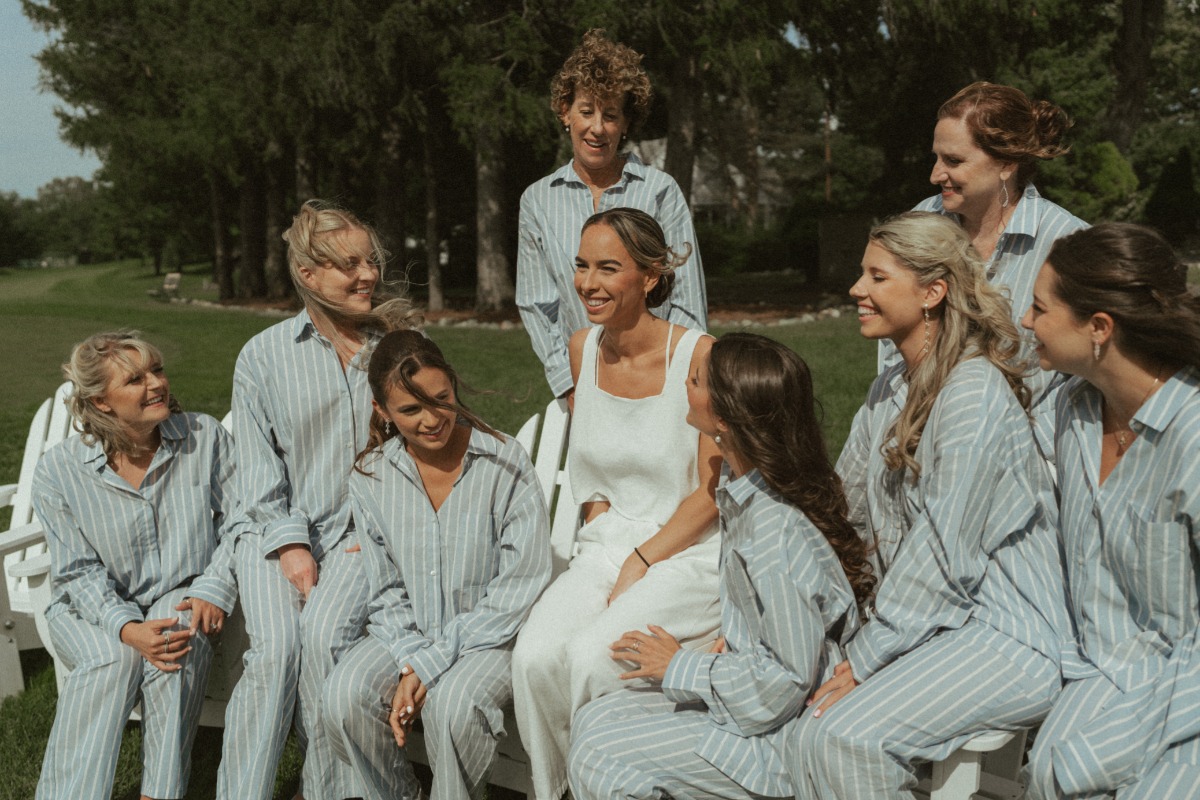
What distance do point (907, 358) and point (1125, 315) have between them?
746 millimetres

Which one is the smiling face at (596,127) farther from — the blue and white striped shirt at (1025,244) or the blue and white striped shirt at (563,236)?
the blue and white striped shirt at (1025,244)

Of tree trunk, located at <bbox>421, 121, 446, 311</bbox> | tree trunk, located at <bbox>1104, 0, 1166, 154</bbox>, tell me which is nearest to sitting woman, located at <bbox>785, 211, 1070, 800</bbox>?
tree trunk, located at <bbox>421, 121, 446, 311</bbox>

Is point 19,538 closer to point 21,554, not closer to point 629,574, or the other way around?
point 21,554

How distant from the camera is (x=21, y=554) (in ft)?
18.1

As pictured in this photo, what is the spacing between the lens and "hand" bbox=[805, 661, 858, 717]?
290 centimetres

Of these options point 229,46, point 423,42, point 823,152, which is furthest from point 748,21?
point 823,152

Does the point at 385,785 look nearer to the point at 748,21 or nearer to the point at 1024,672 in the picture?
the point at 1024,672

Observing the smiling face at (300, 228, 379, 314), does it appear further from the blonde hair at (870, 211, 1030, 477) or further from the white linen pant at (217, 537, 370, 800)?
the blonde hair at (870, 211, 1030, 477)

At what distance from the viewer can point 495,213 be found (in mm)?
21672

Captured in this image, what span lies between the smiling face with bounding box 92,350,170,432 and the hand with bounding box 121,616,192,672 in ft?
2.44

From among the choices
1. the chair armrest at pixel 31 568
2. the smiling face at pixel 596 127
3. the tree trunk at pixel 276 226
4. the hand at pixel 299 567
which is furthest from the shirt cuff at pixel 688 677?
the tree trunk at pixel 276 226

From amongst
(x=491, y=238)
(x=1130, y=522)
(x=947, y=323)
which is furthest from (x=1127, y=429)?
(x=491, y=238)

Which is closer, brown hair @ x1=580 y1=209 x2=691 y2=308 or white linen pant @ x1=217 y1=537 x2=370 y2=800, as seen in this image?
white linen pant @ x1=217 y1=537 x2=370 y2=800

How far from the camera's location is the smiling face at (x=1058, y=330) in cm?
272
